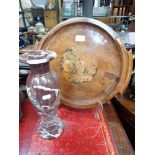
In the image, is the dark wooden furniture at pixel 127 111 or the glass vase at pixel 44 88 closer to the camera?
the glass vase at pixel 44 88

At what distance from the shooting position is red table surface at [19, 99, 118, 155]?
1.79 ft

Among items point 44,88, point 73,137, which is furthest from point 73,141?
point 44,88

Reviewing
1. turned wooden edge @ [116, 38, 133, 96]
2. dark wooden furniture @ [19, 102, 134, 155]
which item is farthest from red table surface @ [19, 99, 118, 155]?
turned wooden edge @ [116, 38, 133, 96]

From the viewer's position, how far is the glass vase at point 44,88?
49 cm

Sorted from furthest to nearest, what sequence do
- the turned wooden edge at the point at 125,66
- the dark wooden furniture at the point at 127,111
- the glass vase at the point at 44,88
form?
the dark wooden furniture at the point at 127,111, the turned wooden edge at the point at 125,66, the glass vase at the point at 44,88

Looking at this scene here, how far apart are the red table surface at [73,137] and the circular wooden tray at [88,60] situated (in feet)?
0.22

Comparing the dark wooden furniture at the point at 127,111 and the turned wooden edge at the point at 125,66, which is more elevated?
the turned wooden edge at the point at 125,66

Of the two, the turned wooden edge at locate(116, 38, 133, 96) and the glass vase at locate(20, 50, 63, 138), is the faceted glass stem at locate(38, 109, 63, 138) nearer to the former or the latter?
the glass vase at locate(20, 50, 63, 138)

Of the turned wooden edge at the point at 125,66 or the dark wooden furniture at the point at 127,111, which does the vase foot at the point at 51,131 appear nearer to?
the turned wooden edge at the point at 125,66

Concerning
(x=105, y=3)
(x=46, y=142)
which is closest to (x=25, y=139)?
(x=46, y=142)

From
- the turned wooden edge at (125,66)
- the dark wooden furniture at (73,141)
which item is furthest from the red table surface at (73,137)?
the turned wooden edge at (125,66)
